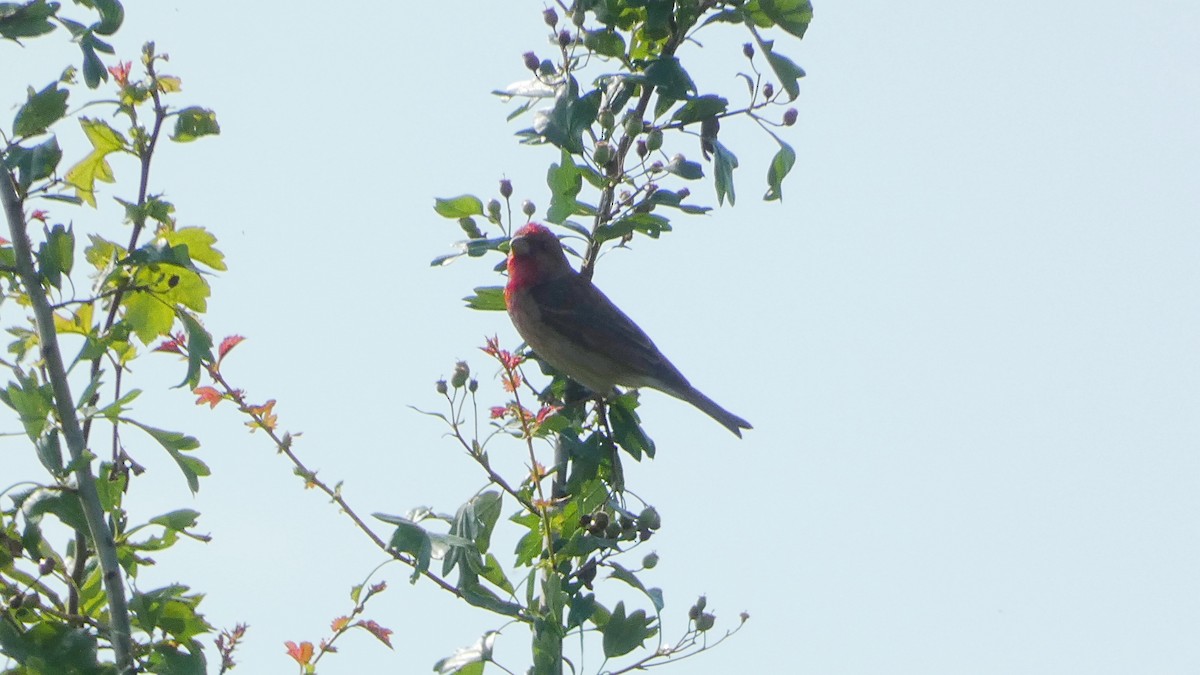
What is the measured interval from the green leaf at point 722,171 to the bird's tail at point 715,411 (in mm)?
2957

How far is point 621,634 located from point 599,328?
3.52m

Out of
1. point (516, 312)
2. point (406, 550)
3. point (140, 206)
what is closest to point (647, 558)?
point (406, 550)

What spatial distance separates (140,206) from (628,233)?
1.44m

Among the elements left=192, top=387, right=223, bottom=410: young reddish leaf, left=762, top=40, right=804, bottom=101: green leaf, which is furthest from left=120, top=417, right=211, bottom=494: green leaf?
left=762, top=40, right=804, bottom=101: green leaf

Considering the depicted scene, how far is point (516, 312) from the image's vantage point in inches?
275

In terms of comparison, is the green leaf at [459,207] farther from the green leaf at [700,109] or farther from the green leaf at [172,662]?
the green leaf at [172,662]

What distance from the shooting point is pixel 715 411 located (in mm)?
7328

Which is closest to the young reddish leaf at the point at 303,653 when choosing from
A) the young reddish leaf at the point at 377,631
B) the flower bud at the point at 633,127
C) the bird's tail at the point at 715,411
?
the young reddish leaf at the point at 377,631

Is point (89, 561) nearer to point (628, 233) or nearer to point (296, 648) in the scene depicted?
point (296, 648)

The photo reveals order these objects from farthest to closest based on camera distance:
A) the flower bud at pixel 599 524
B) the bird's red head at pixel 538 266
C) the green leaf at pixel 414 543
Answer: the bird's red head at pixel 538 266, the flower bud at pixel 599 524, the green leaf at pixel 414 543

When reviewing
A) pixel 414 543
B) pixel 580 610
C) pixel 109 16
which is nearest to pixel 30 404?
pixel 414 543

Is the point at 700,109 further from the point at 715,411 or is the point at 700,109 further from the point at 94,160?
the point at 715,411

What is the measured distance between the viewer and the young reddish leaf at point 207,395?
12.6 feet

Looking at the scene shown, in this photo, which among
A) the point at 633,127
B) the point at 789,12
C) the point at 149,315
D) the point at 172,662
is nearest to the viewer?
the point at 172,662
